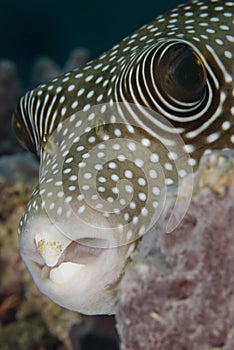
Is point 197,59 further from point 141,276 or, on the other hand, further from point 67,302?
point 67,302

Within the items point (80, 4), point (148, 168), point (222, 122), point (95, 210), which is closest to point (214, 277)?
point (95, 210)

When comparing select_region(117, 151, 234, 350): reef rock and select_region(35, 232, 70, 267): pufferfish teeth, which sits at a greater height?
select_region(117, 151, 234, 350): reef rock

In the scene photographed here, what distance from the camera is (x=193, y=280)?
1508mm

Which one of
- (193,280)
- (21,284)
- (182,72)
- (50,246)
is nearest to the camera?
(193,280)

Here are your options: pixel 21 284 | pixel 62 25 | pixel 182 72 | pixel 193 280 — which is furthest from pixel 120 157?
pixel 62 25

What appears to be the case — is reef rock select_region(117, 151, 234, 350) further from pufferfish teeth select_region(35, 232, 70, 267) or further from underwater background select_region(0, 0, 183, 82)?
underwater background select_region(0, 0, 183, 82)

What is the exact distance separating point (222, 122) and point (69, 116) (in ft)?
2.86

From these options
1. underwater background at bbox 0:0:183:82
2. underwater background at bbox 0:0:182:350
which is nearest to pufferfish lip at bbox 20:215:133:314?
underwater background at bbox 0:0:182:350

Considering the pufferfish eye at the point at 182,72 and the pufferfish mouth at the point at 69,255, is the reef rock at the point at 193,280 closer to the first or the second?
the pufferfish mouth at the point at 69,255

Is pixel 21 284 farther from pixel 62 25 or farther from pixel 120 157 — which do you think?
pixel 62 25

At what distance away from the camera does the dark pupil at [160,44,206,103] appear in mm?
2055

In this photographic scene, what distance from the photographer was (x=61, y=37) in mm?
28641

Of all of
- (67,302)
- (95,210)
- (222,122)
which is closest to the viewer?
(95,210)

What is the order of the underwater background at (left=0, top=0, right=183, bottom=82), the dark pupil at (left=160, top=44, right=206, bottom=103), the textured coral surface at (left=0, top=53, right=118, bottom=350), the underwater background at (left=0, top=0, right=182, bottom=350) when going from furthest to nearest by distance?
the underwater background at (left=0, top=0, right=183, bottom=82) → the textured coral surface at (left=0, top=53, right=118, bottom=350) → the underwater background at (left=0, top=0, right=182, bottom=350) → the dark pupil at (left=160, top=44, right=206, bottom=103)
